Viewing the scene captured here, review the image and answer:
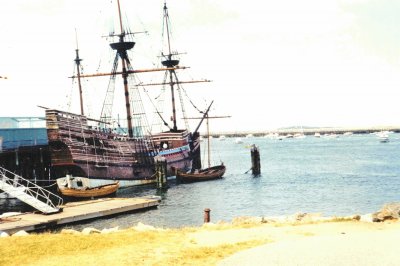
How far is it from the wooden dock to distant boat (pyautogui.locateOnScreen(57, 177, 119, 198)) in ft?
16.2

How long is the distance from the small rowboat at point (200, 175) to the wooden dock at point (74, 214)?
22769mm

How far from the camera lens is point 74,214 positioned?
29.5 metres

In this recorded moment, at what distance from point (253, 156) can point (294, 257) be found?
5855 cm

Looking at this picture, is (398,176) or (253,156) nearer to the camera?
(398,176)

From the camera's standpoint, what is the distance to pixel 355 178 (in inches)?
2438

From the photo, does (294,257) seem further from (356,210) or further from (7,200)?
Result: (7,200)

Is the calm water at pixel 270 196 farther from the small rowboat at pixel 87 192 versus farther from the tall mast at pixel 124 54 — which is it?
the tall mast at pixel 124 54

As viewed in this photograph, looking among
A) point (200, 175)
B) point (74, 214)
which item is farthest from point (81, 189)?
point (200, 175)

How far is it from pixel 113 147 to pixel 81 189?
14.4 metres

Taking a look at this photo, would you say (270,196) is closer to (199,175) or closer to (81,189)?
(199,175)

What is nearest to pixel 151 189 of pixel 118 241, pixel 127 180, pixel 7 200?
pixel 127 180

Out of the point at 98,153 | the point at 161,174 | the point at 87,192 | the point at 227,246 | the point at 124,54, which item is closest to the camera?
the point at 227,246

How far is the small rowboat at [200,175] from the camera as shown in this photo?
6073 cm

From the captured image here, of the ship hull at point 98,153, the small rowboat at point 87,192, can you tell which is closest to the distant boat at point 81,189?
the small rowboat at point 87,192
